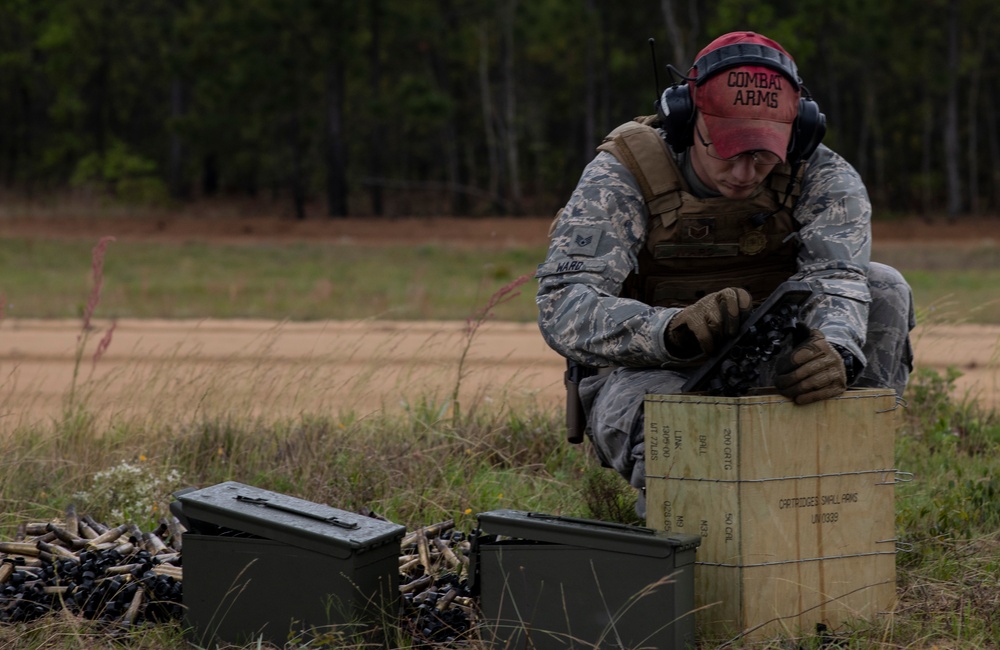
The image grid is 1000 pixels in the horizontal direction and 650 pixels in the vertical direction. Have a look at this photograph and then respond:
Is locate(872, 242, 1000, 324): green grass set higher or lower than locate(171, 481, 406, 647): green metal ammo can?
higher

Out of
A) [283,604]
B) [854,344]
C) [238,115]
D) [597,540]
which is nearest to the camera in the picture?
[597,540]

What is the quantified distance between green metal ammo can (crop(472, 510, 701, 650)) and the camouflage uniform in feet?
2.15

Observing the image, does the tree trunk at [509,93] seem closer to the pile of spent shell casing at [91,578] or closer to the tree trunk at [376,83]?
the tree trunk at [376,83]

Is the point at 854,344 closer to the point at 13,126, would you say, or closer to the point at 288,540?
the point at 288,540

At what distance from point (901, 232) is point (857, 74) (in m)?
15.2

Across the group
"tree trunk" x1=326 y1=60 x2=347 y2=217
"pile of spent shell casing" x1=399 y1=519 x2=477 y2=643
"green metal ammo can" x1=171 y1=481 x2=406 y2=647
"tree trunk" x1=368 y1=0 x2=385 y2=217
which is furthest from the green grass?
"tree trunk" x1=326 y1=60 x2=347 y2=217

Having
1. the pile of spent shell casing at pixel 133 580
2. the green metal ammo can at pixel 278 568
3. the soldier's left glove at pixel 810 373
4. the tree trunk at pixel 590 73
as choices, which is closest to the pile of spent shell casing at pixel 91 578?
the pile of spent shell casing at pixel 133 580

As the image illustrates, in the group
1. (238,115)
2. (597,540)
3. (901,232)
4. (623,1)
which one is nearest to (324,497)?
(597,540)

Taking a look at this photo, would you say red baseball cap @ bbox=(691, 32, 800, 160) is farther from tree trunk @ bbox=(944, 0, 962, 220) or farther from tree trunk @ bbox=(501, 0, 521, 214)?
tree trunk @ bbox=(501, 0, 521, 214)

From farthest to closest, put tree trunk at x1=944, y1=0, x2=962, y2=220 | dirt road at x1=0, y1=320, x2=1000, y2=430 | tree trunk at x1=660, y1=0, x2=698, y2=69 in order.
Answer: tree trunk at x1=944, y1=0, x2=962, y2=220, tree trunk at x1=660, y1=0, x2=698, y2=69, dirt road at x1=0, y1=320, x2=1000, y2=430

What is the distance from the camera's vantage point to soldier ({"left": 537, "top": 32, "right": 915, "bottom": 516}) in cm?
385

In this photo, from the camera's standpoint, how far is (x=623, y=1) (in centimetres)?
4228

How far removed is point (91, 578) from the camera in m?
3.98

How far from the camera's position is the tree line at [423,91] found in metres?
37.2
